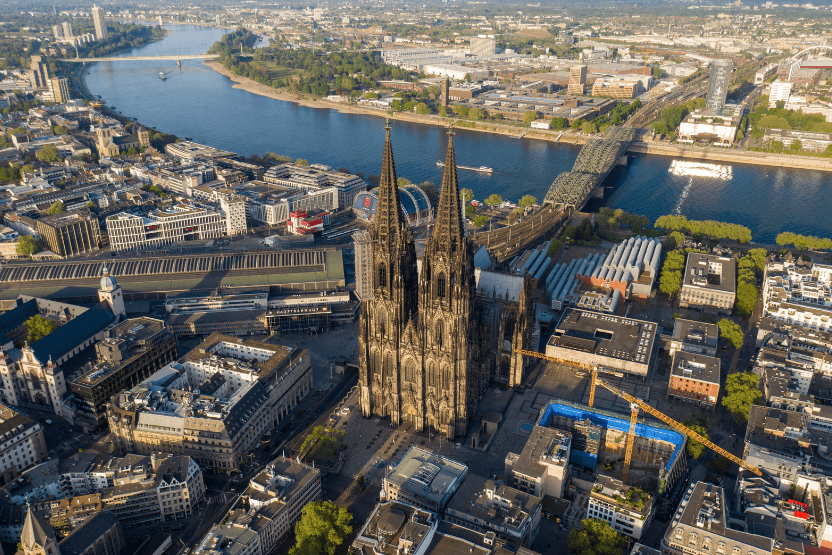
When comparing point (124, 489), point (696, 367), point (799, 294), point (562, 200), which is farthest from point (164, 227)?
point (799, 294)

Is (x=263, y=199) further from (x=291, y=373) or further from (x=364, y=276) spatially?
(x=291, y=373)

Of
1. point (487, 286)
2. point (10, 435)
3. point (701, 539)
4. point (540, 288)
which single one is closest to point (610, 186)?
point (540, 288)

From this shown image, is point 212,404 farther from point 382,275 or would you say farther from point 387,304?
point 382,275

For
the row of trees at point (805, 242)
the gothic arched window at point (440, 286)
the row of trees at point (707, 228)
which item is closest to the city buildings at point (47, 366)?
the gothic arched window at point (440, 286)

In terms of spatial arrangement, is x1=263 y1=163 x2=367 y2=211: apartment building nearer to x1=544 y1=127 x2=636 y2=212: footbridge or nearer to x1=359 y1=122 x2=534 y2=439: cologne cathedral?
x1=544 y1=127 x2=636 y2=212: footbridge

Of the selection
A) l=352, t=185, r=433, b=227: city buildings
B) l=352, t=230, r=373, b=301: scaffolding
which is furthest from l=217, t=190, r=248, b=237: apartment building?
l=352, t=230, r=373, b=301: scaffolding

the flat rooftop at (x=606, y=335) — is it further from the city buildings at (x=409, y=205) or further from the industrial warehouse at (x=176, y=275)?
the city buildings at (x=409, y=205)
